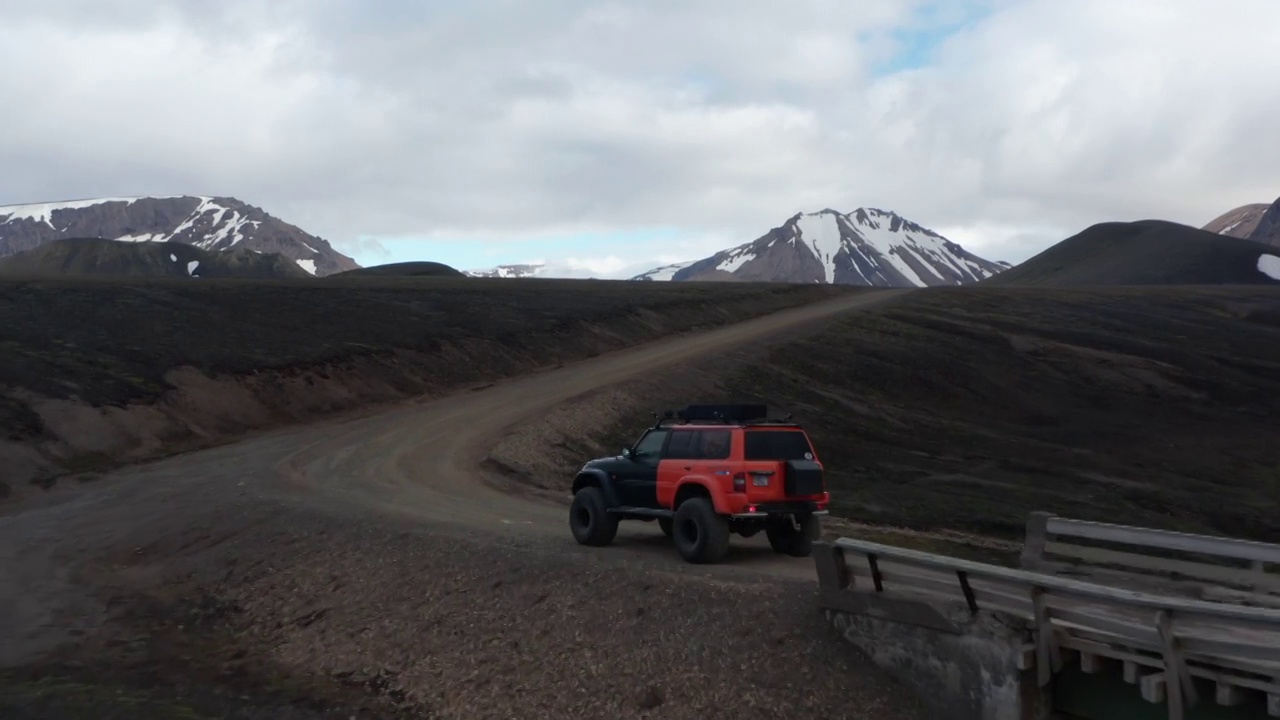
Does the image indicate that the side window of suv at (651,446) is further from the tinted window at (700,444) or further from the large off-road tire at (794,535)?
the large off-road tire at (794,535)

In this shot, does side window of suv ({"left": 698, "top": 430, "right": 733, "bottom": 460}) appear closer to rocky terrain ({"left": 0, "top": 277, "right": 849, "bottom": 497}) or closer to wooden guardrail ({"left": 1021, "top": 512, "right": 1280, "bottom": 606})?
wooden guardrail ({"left": 1021, "top": 512, "right": 1280, "bottom": 606})

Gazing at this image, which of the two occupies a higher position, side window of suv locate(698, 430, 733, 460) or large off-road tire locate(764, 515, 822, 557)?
side window of suv locate(698, 430, 733, 460)

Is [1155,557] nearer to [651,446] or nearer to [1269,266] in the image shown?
[651,446]

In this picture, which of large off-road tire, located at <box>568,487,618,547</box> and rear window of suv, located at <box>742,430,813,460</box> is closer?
rear window of suv, located at <box>742,430,813,460</box>

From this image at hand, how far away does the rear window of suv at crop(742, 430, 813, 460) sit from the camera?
47.5 feet

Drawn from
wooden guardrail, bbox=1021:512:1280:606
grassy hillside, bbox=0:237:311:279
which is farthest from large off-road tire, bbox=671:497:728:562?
grassy hillside, bbox=0:237:311:279

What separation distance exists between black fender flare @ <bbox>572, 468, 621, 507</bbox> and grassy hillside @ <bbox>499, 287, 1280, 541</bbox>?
9365 millimetres

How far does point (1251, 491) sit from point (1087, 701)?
87.4 feet

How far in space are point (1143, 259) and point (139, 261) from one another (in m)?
124

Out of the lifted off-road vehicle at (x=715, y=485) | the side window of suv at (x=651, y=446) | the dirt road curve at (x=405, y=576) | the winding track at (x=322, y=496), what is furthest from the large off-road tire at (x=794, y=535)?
the side window of suv at (x=651, y=446)

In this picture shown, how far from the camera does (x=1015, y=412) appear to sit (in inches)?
1645

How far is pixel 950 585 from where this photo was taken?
432 inches

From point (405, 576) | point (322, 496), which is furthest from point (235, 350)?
point (405, 576)

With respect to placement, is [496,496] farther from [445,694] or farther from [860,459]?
[860,459]
